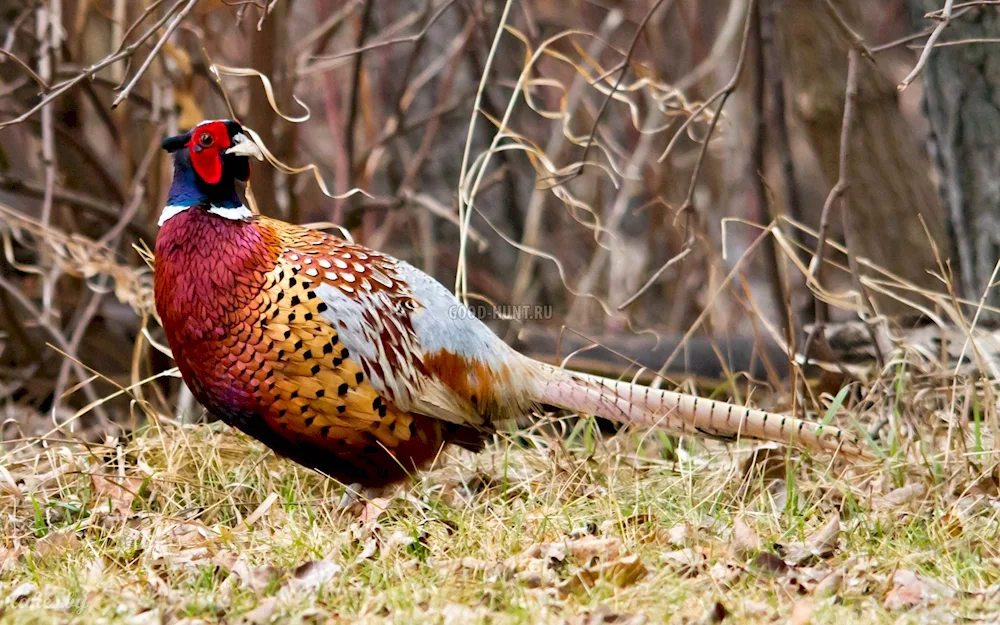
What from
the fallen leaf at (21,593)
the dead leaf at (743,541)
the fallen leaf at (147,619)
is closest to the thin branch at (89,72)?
the fallen leaf at (21,593)

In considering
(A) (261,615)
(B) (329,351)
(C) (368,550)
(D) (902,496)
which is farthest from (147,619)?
(D) (902,496)

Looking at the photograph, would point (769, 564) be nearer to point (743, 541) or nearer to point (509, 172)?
point (743, 541)

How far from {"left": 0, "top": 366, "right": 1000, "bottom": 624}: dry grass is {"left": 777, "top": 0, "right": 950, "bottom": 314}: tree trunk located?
2040mm

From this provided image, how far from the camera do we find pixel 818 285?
11.9ft

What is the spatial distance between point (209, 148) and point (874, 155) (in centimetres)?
362

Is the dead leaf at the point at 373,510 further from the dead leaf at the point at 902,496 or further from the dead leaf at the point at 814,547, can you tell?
the dead leaf at the point at 902,496

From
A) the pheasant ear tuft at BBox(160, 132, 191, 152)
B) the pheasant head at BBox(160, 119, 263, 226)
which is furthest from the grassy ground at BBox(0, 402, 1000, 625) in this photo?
the pheasant ear tuft at BBox(160, 132, 191, 152)

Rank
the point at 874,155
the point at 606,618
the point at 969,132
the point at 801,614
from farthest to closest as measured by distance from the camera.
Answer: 1. the point at 874,155
2. the point at 969,132
3. the point at 606,618
4. the point at 801,614

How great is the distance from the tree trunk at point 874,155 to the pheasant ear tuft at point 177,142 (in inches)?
140

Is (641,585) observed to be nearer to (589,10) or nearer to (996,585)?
(996,585)

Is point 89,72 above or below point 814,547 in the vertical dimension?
above

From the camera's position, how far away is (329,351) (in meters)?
3.24

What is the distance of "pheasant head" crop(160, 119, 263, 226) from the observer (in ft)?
11.0
